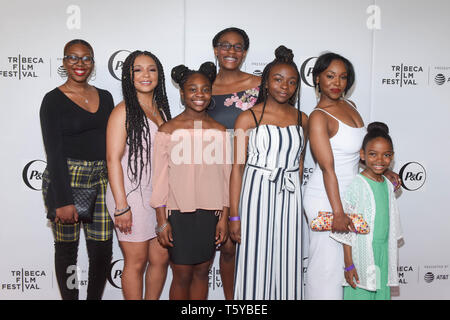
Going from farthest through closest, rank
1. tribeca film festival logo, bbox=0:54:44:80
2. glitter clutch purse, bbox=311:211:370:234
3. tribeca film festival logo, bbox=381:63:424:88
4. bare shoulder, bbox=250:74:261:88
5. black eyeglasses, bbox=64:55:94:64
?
1. tribeca film festival logo, bbox=381:63:424:88
2. tribeca film festival logo, bbox=0:54:44:80
3. bare shoulder, bbox=250:74:261:88
4. black eyeglasses, bbox=64:55:94:64
5. glitter clutch purse, bbox=311:211:370:234

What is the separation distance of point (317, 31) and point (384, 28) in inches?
22.1

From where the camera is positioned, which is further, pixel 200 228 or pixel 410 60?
pixel 410 60

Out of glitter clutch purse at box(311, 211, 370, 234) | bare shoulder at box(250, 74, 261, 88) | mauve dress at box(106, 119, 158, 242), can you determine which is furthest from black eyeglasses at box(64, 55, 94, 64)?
glitter clutch purse at box(311, 211, 370, 234)

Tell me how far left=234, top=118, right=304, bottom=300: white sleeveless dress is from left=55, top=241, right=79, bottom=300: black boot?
3.66 feet

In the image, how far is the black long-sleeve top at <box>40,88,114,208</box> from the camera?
2.35 meters

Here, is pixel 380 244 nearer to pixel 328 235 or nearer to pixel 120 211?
pixel 328 235

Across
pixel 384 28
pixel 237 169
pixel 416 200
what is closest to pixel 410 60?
pixel 384 28

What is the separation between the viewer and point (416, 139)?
3.26 m

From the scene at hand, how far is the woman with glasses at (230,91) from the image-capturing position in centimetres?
253

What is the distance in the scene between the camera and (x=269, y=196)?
2268mm

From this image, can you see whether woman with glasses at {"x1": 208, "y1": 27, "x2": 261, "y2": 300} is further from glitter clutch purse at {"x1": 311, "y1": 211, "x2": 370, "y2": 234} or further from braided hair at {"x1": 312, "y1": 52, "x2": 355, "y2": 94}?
glitter clutch purse at {"x1": 311, "y1": 211, "x2": 370, "y2": 234}

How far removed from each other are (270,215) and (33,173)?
1976mm

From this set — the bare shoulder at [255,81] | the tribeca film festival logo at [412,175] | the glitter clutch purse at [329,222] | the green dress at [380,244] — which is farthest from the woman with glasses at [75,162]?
the tribeca film festival logo at [412,175]

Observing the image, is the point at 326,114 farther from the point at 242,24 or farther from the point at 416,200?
the point at 416,200
